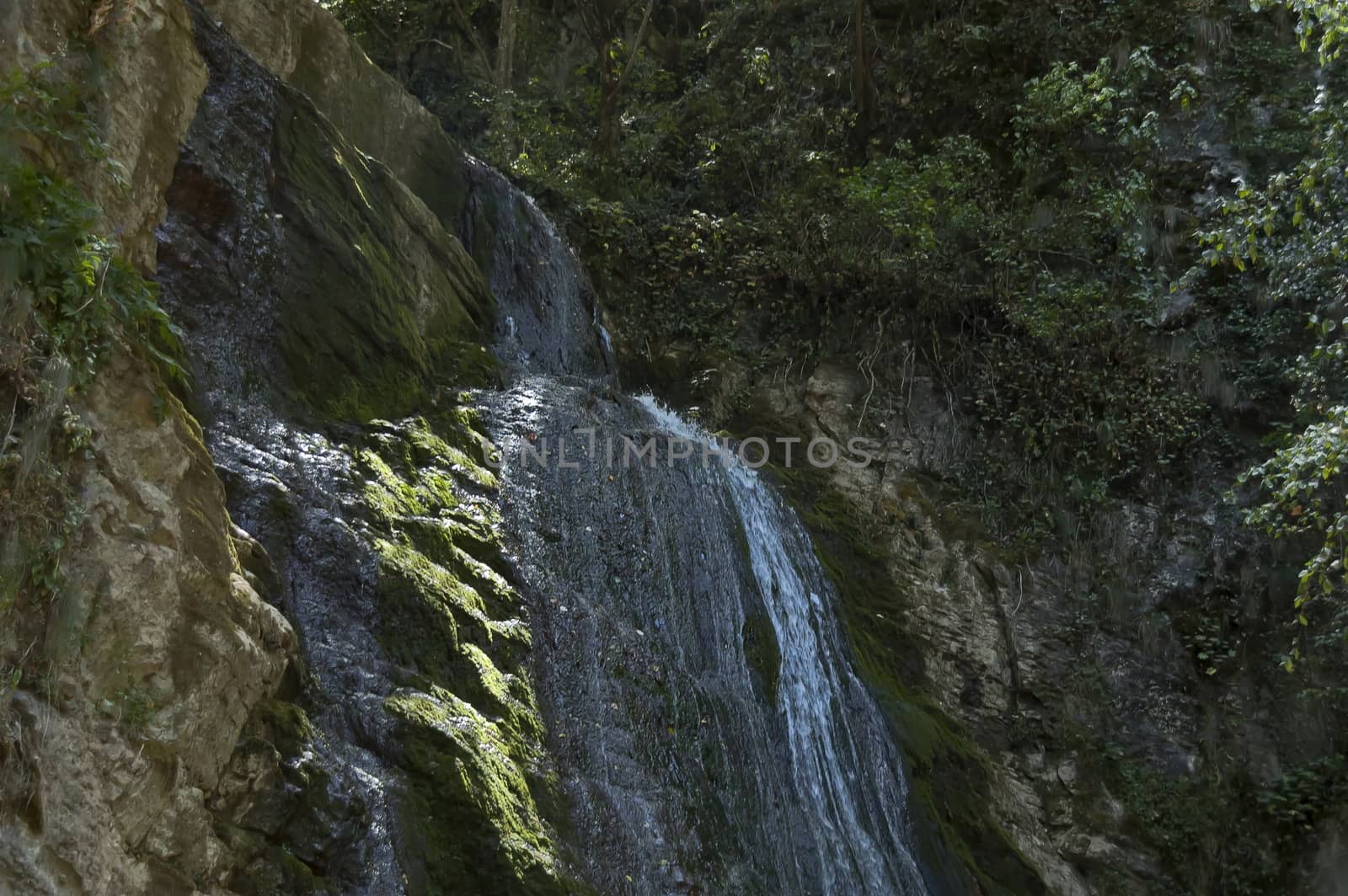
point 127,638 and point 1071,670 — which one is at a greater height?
point 1071,670

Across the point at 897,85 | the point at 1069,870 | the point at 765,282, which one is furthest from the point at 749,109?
the point at 1069,870

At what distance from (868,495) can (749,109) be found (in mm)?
6139

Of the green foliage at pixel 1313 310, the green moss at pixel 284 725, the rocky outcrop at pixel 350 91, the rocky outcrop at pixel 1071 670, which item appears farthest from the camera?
the rocky outcrop at pixel 1071 670

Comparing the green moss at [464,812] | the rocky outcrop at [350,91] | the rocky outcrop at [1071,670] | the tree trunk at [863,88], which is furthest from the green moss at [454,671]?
the tree trunk at [863,88]

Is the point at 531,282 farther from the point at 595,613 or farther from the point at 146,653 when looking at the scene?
the point at 146,653

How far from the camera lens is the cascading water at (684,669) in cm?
555

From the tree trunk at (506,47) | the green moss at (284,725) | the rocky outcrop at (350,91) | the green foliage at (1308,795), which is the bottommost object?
the green foliage at (1308,795)

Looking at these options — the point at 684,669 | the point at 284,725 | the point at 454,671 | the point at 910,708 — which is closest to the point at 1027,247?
the point at 910,708

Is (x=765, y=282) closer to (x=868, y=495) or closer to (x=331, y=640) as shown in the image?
(x=868, y=495)

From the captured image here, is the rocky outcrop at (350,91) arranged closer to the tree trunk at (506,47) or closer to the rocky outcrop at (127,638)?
the rocky outcrop at (127,638)

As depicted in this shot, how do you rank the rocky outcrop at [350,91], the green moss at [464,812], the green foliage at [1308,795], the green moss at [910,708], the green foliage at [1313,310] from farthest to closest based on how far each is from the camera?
the green foliage at [1308,795] < the rocky outcrop at [350,91] < the green moss at [910,708] < the green foliage at [1313,310] < the green moss at [464,812]

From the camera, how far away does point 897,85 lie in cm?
1397

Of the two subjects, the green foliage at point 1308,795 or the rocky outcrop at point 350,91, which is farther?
the green foliage at point 1308,795

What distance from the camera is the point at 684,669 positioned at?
675 centimetres
